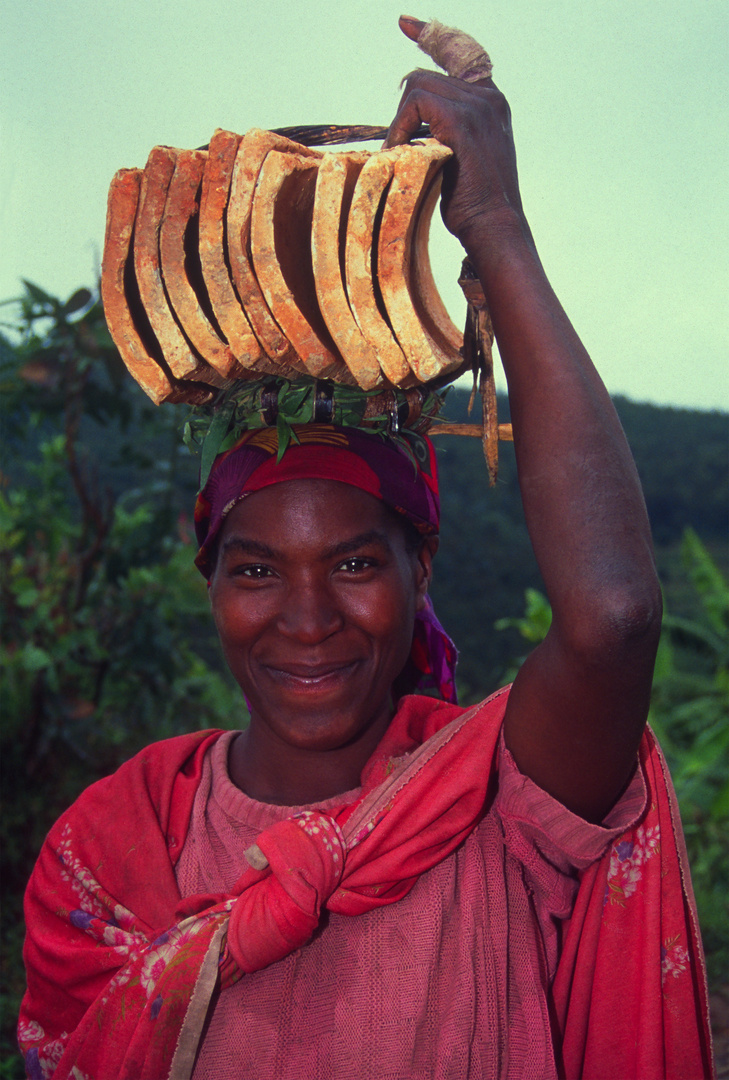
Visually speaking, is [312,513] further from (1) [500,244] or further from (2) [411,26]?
(2) [411,26]

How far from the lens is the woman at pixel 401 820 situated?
142 cm

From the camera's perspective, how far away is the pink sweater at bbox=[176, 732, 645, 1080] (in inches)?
59.6

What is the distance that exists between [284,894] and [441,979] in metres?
0.30

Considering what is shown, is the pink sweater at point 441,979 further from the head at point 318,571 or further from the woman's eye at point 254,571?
the woman's eye at point 254,571

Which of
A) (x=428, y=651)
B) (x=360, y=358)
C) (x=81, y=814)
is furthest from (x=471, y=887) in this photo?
(x=360, y=358)

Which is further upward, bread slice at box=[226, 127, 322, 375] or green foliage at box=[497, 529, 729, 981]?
bread slice at box=[226, 127, 322, 375]

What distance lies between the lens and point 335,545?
1.65 meters

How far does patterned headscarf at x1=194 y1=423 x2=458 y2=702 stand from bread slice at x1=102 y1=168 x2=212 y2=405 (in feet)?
0.59

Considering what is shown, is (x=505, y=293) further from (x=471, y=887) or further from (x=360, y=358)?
(x=471, y=887)

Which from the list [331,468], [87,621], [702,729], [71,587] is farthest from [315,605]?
[702,729]

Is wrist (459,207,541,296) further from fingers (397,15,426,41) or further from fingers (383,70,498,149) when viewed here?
fingers (397,15,426,41)

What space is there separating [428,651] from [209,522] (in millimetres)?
553

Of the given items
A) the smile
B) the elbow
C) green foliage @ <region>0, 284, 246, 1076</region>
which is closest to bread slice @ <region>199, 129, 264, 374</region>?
the smile

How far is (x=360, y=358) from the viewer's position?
145cm
